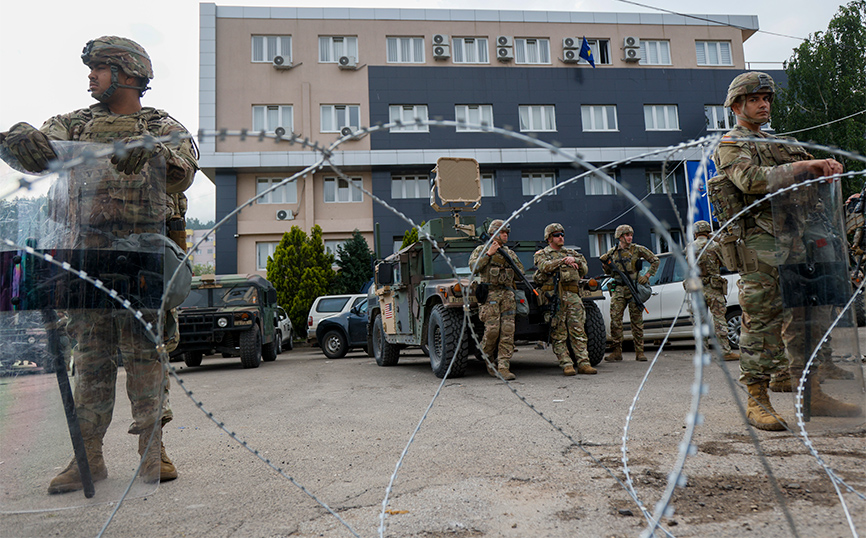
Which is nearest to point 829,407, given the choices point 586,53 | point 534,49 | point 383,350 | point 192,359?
point 383,350

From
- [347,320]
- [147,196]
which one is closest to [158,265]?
[147,196]

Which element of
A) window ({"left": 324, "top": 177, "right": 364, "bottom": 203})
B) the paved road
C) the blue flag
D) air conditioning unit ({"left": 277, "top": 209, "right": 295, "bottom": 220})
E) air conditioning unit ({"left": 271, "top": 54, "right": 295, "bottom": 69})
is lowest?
the paved road

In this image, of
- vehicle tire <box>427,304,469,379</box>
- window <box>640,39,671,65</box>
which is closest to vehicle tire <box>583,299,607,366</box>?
vehicle tire <box>427,304,469,379</box>

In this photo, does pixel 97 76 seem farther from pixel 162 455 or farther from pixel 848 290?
pixel 848 290

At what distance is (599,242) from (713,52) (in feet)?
29.0

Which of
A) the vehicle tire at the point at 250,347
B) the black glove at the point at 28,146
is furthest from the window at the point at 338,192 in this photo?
the black glove at the point at 28,146

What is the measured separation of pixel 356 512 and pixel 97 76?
7.10 feet

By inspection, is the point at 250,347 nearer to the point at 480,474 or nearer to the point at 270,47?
the point at 480,474

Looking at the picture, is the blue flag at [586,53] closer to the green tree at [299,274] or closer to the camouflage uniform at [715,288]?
the green tree at [299,274]

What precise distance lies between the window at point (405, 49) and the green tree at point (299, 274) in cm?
784

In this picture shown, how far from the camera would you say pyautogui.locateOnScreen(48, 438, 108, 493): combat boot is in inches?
91.4

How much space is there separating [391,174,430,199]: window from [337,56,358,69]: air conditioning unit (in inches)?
160

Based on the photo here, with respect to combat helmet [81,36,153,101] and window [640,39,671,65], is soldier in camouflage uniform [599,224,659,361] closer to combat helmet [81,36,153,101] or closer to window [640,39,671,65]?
combat helmet [81,36,153,101]

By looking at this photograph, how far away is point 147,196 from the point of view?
2637 mm
